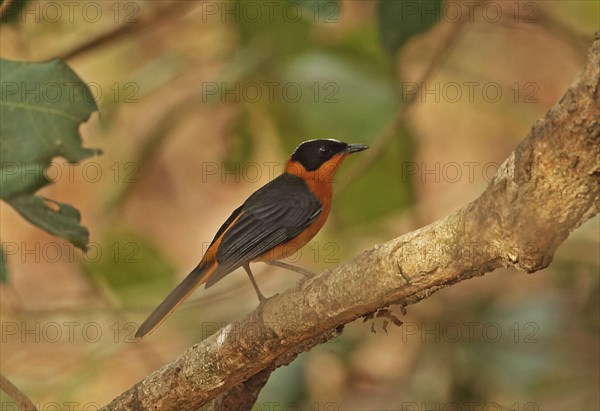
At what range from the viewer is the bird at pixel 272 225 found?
417 cm

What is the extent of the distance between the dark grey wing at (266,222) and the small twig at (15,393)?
0.99 metres

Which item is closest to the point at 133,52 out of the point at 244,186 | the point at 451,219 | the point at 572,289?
the point at 244,186

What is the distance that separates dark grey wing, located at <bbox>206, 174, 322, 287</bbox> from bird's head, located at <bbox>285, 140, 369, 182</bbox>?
0.31 meters

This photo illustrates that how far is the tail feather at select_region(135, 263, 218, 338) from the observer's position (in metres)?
4.02

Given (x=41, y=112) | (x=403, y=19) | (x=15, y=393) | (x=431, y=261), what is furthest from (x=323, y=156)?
(x=431, y=261)

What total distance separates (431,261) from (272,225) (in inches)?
80.9

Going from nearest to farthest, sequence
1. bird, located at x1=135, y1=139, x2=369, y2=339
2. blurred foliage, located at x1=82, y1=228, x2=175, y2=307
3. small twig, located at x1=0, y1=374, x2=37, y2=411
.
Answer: small twig, located at x1=0, y1=374, x2=37, y2=411 → bird, located at x1=135, y1=139, x2=369, y2=339 → blurred foliage, located at x1=82, y1=228, x2=175, y2=307

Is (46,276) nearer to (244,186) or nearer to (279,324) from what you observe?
(244,186)

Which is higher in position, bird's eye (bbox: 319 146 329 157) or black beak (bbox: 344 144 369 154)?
black beak (bbox: 344 144 369 154)

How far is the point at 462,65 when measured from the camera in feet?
25.0

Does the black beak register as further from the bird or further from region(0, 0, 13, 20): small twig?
region(0, 0, 13, 20): small twig

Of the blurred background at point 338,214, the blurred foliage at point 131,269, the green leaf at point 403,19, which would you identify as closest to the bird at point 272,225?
the blurred background at point 338,214

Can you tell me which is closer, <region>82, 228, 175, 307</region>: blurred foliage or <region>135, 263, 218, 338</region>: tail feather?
<region>135, 263, 218, 338</region>: tail feather

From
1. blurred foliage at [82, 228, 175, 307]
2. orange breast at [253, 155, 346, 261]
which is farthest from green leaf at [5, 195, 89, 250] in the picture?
blurred foliage at [82, 228, 175, 307]
